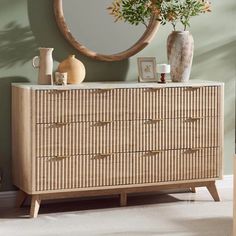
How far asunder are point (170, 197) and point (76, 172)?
0.91 m

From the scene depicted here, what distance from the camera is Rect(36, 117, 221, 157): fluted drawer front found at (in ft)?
15.8

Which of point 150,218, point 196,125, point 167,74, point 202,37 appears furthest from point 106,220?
point 202,37

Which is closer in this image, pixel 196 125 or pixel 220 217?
pixel 220 217

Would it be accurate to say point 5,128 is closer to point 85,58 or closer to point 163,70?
point 85,58

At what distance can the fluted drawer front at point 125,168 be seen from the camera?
15.8 ft

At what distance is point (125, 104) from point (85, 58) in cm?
52

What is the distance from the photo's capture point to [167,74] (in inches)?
216

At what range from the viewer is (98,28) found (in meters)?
5.20

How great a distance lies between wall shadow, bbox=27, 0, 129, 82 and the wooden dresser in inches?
12.1

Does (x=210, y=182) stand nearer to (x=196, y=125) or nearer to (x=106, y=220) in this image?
(x=196, y=125)

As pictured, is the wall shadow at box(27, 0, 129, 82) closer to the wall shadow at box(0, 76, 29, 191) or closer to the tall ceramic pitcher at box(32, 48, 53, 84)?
the tall ceramic pitcher at box(32, 48, 53, 84)

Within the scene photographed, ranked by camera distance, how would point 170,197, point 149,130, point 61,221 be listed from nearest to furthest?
point 61,221 → point 149,130 → point 170,197

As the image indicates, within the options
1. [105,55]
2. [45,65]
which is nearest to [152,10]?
[105,55]

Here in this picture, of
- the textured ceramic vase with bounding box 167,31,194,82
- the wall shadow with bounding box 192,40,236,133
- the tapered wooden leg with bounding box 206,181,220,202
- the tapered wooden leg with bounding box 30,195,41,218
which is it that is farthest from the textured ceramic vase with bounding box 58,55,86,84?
the tapered wooden leg with bounding box 206,181,220,202
